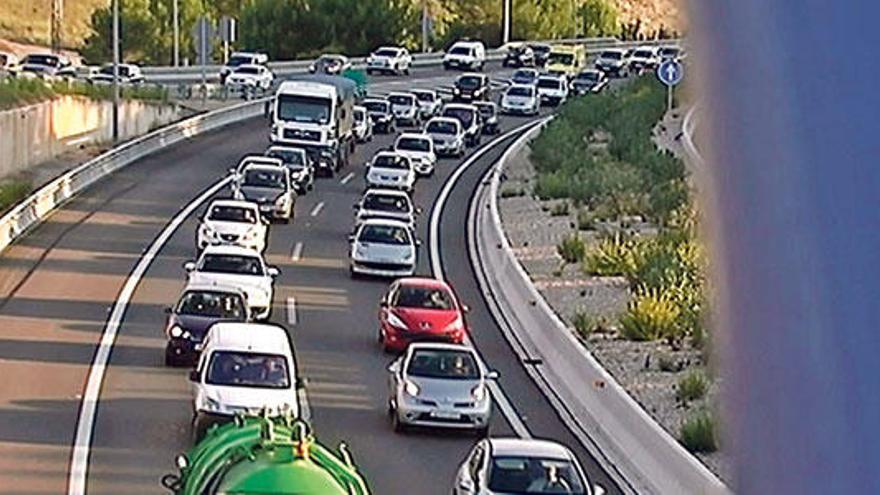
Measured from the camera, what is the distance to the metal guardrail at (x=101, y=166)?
46344 mm

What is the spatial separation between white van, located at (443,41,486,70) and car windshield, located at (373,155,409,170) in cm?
5138

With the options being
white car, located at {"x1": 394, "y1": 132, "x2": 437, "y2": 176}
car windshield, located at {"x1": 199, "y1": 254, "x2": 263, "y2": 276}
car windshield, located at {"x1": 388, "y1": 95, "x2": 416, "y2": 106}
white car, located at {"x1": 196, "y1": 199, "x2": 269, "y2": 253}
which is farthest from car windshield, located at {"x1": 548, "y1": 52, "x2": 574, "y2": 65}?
car windshield, located at {"x1": 199, "y1": 254, "x2": 263, "y2": 276}

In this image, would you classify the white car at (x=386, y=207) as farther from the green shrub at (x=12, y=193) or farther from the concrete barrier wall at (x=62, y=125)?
the concrete barrier wall at (x=62, y=125)

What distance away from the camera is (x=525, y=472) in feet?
67.2

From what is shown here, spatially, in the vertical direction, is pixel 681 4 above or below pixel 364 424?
above

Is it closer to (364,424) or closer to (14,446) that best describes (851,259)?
(14,446)

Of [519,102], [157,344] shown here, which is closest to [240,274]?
[157,344]

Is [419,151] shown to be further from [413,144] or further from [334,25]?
[334,25]

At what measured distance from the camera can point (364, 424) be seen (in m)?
28.1

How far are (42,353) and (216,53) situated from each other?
109 metres

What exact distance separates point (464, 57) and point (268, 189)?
198ft

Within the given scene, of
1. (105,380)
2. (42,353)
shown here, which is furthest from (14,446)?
(42,353)

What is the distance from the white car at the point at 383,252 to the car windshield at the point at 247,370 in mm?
16228

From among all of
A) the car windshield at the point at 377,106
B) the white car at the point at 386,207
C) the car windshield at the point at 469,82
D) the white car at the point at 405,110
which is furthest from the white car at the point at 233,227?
the car windshield at the point at 469,82
